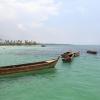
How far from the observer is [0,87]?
60.4ft

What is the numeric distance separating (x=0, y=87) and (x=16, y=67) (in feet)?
20.4

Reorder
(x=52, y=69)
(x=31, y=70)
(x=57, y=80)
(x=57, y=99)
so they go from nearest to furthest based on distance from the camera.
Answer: (x=57, y=99)
(x=57, y=80)
(x=31, y=70)
(x=52, y=69)

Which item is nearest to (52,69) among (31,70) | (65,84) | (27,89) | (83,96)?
(31,70)

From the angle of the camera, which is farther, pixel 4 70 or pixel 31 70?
pixel 31 70

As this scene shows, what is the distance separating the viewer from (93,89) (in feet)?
58.2

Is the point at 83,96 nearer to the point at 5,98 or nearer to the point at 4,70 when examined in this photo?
the point at 5,98

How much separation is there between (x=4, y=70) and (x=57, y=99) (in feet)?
32.2

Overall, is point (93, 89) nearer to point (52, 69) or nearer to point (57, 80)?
point (57, 80)

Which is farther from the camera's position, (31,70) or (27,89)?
(31,70)

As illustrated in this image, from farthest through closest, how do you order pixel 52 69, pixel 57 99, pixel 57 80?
pixel 52 69 → pixel 57 80 → pixel 57 99

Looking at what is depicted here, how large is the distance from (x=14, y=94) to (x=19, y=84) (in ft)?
11.3

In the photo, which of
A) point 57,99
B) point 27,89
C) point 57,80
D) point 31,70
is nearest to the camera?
point 57,99

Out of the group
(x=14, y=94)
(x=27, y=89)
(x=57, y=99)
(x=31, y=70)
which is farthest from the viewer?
(x=31, y=70)

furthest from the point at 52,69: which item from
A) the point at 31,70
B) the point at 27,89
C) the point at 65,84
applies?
the point at 27,89
